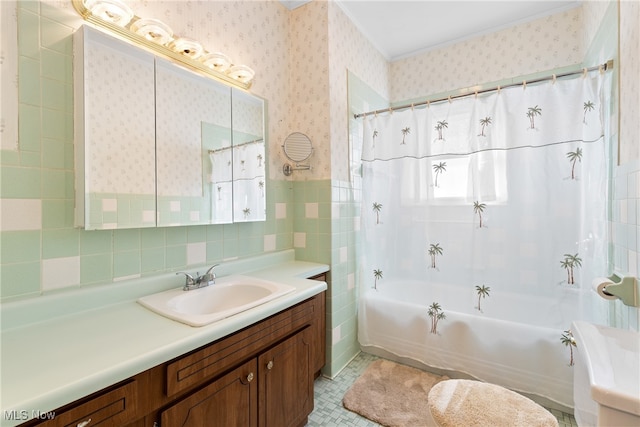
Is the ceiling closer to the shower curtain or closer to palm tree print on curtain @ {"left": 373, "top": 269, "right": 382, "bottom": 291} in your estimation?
the shower curtain

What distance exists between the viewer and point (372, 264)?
2281 millimetres

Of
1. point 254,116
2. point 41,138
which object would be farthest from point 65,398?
point 254,116

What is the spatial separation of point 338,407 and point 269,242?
3.79 ft

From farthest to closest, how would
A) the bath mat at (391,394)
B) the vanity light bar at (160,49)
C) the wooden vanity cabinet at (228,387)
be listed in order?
the bath mat at (391,394) → the vanity light bar at (160,49) → the wooden vanity cabinet at (228,387)

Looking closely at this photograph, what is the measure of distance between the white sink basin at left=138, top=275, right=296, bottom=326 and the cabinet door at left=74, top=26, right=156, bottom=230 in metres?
0.37

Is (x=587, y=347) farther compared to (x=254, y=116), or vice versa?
(x=254, y=116)

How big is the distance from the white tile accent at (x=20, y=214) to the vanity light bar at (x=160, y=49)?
2.59ft

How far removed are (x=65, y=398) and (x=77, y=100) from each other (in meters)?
1.07

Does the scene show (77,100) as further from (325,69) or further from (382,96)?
(382,96)

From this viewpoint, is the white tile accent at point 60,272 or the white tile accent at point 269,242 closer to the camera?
the white tile accent at point 60,272

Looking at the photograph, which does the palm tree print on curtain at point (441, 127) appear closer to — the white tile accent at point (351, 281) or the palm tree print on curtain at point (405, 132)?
the palm tree print on curtain at point (405, 132)

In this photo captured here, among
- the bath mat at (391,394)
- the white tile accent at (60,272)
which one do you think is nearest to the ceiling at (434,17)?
the white tile accent at (60,272)

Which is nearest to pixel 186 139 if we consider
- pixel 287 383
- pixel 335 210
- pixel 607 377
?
pixel 335 210

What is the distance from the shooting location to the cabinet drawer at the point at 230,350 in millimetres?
886
